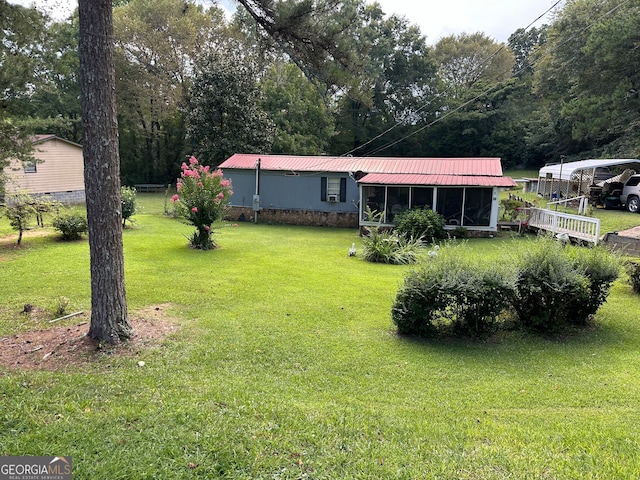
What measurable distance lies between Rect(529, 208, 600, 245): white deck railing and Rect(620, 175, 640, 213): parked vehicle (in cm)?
484

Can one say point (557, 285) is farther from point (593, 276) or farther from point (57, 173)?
point (57, 173)

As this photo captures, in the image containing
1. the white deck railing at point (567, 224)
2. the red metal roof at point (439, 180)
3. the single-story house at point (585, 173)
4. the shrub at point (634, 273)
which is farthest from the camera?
the single-story house at point (585, 173)

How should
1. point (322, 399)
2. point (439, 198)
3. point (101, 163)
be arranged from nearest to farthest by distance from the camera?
point (322, 399)
point (101, 163)
point (439, 198)

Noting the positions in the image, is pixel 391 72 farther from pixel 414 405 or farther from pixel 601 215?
pixel 414 405

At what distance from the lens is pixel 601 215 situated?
16750 millimetres

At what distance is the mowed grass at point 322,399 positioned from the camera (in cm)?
272

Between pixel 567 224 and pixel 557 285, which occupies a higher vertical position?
pixel 567 224

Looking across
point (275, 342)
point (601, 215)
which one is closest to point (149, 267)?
point (275, 342)

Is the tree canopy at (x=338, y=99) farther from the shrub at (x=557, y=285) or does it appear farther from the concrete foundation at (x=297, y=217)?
the shrub at (x=557, y=285)

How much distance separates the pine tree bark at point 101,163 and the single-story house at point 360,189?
12.1 m

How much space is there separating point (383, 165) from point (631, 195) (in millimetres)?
10218

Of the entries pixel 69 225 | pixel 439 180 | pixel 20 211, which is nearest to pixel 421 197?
pixel 439 180

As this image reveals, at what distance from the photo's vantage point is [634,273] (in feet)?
26.3

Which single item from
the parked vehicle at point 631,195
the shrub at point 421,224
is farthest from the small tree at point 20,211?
the parked vehicle at point 631,195
